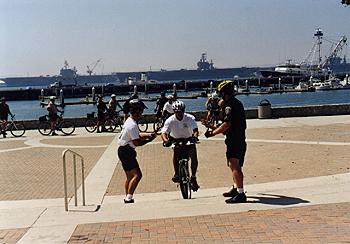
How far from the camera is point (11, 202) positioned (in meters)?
9.37

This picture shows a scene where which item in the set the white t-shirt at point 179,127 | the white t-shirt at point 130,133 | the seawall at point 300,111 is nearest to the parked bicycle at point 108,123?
the seawall at point 300,111

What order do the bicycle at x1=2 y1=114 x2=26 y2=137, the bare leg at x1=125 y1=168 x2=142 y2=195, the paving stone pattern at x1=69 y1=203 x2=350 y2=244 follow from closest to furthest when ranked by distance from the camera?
the paving stone pattern at x1=69 y1=203 x2=350 y2=244 → the bare leg at x1=125 y1=168 x2=142 y2=195 → the bicycle at x1=2 y1=114 x2=26 y2=137

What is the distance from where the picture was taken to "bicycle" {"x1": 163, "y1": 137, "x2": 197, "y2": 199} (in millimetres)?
8680

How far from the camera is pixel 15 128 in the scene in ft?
75.8

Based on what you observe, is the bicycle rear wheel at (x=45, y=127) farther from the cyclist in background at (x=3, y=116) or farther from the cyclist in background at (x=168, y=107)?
the cyclist in background at (x=168, y=107)

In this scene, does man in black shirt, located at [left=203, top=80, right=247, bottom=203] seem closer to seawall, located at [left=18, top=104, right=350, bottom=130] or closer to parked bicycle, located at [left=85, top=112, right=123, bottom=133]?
parked bicycle, located at [left=85, top=112, right=123, bottom=133]

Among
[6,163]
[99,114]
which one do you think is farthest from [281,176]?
[99,114]

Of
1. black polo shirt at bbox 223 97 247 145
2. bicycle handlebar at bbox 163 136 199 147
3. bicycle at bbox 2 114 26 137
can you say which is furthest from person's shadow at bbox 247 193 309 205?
bicycle at bbox 2 114 26 137

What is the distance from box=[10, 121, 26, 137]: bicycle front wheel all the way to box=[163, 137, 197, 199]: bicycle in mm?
14840

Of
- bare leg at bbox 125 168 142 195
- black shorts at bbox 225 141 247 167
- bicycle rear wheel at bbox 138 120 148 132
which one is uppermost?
black shorts at bbox 225 141 247 167

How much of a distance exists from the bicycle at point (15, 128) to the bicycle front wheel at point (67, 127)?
5.26 ft

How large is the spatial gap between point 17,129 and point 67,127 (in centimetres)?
209

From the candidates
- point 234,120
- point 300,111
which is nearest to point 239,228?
point 234,120

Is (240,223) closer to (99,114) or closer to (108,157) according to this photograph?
(108,157)
